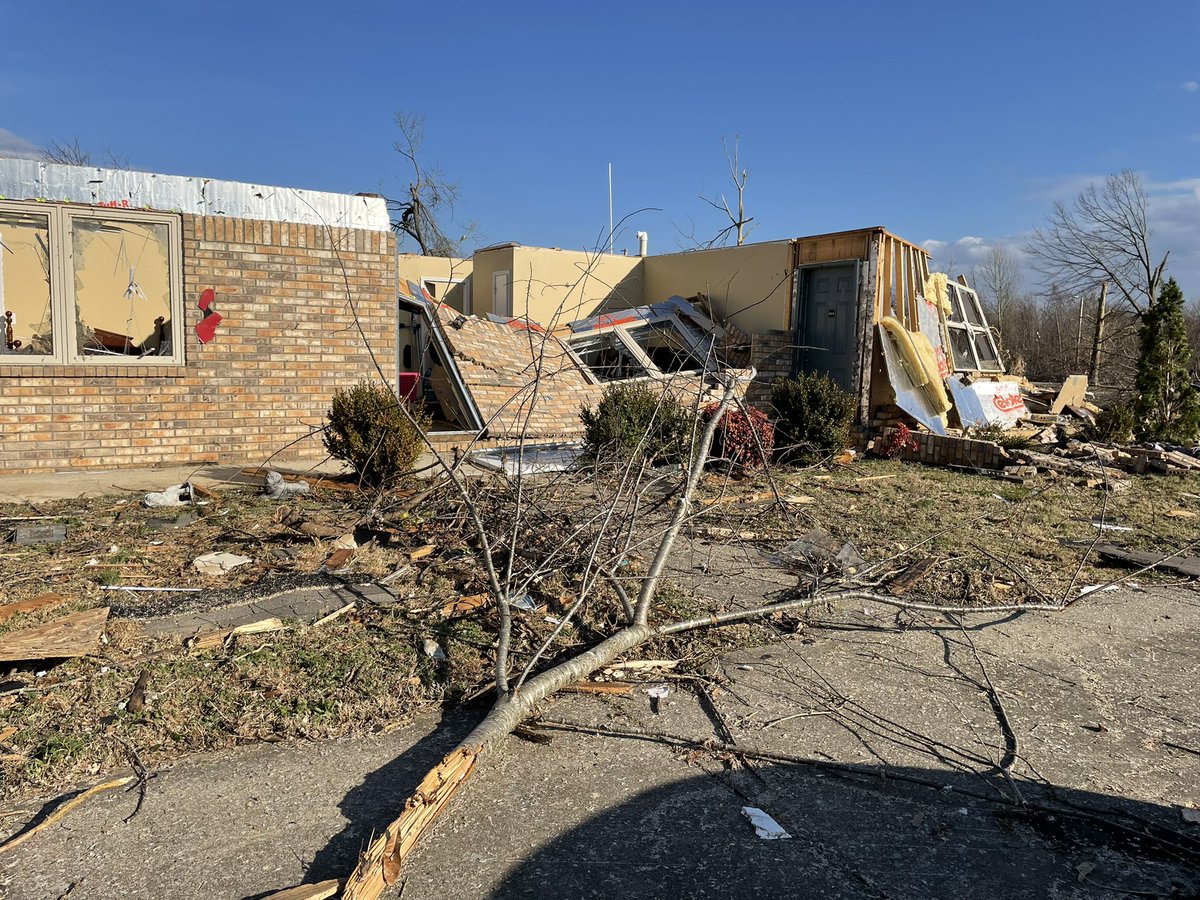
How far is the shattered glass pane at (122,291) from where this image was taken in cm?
998

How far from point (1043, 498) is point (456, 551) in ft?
21.1

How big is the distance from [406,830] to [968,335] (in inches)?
575

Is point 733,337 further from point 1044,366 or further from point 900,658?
point 1044,366

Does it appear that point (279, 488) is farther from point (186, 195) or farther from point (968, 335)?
point (968, 335)

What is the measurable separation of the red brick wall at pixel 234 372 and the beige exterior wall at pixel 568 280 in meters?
6.67

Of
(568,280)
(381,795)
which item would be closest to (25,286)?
(568,280)

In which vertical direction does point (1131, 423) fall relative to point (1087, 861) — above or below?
above

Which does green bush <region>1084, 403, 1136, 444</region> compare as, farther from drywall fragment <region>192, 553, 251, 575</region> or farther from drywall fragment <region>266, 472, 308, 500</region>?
drywall fragment <region>192, 553, 251, 575</region>

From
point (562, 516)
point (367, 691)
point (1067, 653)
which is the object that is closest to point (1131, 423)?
point (1067, 653)

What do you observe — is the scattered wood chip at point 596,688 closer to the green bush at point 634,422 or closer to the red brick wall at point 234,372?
the green bush at point 634,422

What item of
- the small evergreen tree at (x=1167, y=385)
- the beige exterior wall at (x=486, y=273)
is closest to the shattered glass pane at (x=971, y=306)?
the small evergreen tree at (x=1167, y=385)

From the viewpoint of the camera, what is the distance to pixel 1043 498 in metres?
Answer: 8.51

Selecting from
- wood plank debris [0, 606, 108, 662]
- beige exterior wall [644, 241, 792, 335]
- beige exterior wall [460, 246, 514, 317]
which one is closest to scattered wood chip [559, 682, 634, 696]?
wood plank debris [0, 606, 108, 662]

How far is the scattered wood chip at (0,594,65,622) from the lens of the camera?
4.06m
